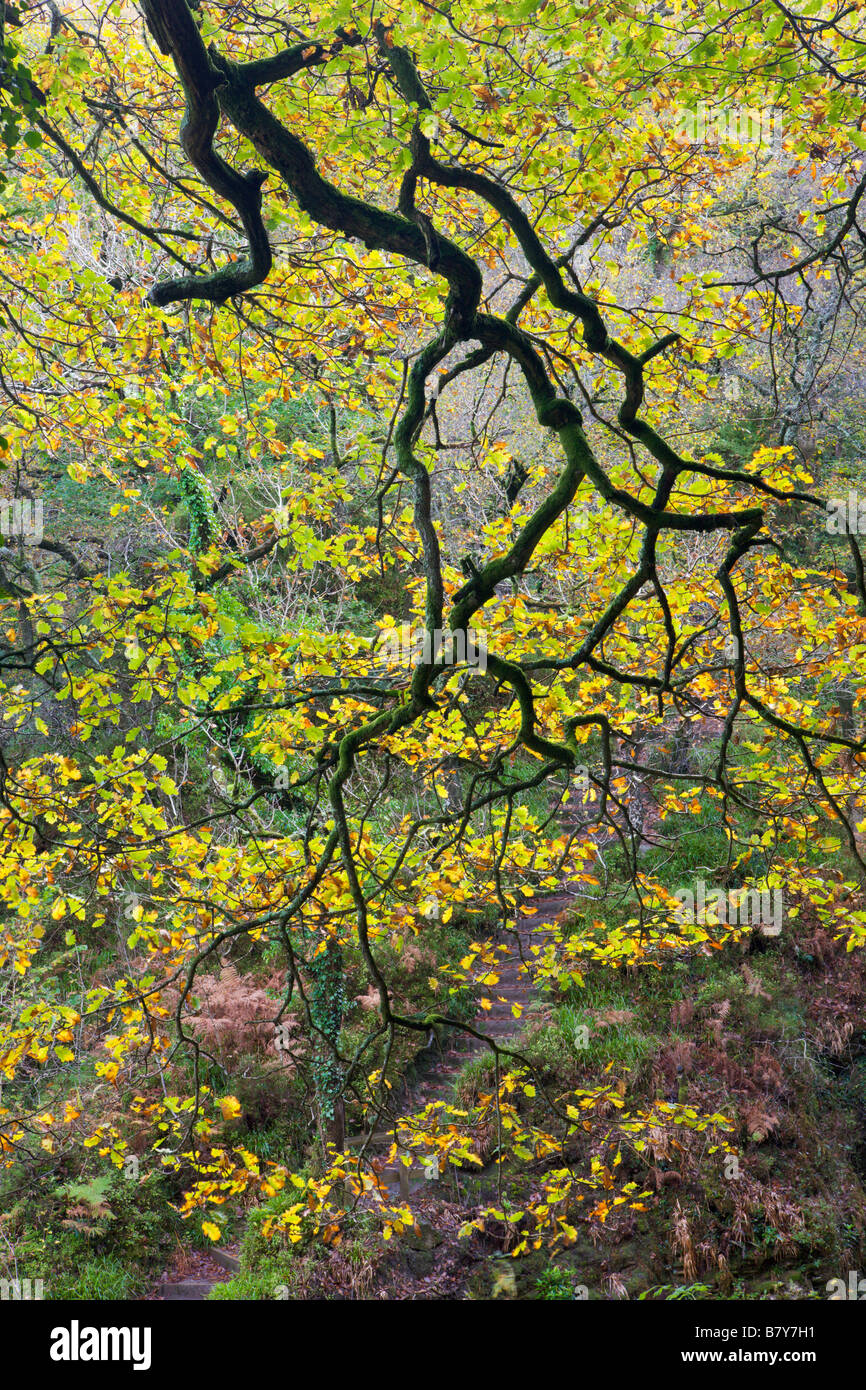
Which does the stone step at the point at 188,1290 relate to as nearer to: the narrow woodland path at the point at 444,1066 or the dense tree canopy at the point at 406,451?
the narrow woodland path at the point at 444,1066

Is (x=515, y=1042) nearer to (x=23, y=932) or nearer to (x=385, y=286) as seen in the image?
(x=23, y=932)

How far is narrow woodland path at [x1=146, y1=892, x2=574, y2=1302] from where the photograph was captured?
323 inches

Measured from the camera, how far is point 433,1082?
33.5 feet

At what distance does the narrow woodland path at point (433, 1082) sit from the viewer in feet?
26.9

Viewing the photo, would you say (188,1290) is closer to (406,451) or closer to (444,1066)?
(444,1066)

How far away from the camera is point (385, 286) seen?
5160 mm

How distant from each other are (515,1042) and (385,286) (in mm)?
8104

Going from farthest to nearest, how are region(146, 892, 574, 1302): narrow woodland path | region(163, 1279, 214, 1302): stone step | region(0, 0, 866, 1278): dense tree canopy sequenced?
region(146, 892, 574, 1302): narrow woodland path → region(163, 1279, 214, 1302): stone step → region(0, 0, 866, 1278): dense tree canopy

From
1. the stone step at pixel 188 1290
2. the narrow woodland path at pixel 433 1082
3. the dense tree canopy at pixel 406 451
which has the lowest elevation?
the stone step at pixel 188 1290

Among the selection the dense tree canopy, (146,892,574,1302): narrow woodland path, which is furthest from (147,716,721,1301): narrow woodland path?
the dense tree canopy

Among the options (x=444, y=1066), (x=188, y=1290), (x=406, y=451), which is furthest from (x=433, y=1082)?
(x=406, y=451)

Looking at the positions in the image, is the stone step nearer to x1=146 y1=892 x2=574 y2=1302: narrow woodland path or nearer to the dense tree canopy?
x1=146 y1=892 x2=574 y2=1302: narrow woodland path

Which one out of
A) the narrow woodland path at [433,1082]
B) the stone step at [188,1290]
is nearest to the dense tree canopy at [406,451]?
the narrow woodland path at [433,1082]

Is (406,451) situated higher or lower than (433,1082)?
higher
